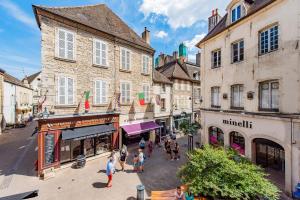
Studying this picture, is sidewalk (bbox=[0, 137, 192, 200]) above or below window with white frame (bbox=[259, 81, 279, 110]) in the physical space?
below

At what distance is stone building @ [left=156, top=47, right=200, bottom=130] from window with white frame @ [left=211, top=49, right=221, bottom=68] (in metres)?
8.58

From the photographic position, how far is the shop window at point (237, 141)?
1051cm

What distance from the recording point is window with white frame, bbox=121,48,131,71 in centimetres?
1399

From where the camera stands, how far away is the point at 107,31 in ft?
42.2

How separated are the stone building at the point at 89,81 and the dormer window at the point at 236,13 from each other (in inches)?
301

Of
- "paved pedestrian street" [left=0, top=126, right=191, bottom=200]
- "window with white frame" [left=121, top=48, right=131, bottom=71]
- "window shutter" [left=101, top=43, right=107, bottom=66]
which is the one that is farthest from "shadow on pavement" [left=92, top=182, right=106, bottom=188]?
"window with white frame" [left=121, top=48, right=131, bottom=71]

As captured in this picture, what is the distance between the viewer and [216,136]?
41.5 ft

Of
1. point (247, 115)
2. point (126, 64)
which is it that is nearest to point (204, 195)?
point (247, 115)

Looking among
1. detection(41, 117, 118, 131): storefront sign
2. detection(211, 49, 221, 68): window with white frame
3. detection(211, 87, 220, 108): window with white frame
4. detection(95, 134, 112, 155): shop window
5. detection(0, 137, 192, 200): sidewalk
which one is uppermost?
detection(211, 49, 221, 68): window with white frame

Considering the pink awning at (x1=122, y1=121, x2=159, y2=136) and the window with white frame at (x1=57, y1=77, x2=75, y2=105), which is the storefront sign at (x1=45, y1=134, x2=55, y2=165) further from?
the pink awning at (x1=122, y1=121, x2=159, y2=136)

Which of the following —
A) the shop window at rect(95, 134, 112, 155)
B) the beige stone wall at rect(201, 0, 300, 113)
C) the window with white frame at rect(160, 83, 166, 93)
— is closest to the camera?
the beige stone wall at rect(201, 0, 300, 113)

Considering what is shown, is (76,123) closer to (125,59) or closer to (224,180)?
(125,59)

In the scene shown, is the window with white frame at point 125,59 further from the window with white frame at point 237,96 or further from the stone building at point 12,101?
the stone building at point 12,101

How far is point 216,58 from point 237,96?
11.2 feet
